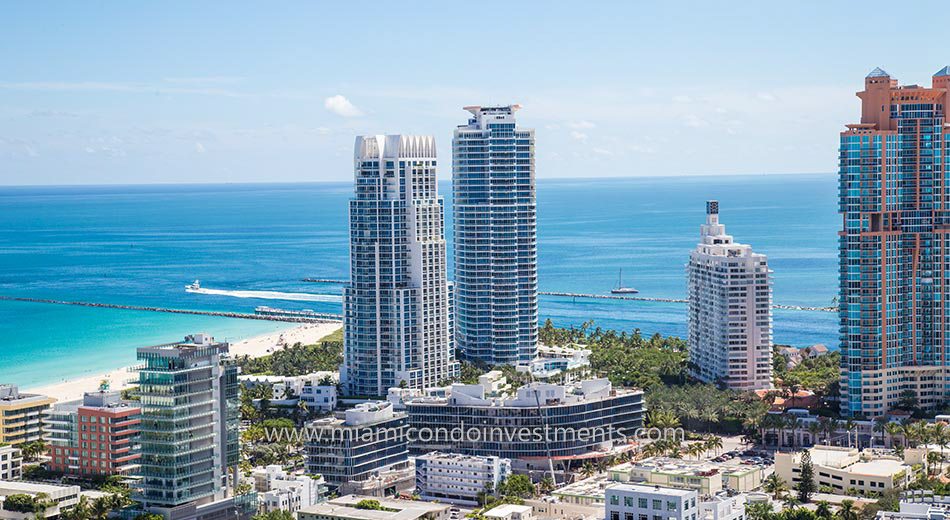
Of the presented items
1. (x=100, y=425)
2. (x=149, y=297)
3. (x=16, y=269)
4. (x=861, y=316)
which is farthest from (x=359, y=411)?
(x=16, y=269)

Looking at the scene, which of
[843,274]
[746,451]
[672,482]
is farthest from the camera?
[843,274]

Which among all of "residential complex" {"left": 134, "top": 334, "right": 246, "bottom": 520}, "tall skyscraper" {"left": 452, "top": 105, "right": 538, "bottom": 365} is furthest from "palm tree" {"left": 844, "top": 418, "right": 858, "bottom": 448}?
"residential complex" {"left": 134, "top": 334, "right": 246, "bottom": 520}

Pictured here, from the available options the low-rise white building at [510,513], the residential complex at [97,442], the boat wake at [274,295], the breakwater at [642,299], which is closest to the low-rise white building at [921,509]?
the low-rise white building at [510,513]

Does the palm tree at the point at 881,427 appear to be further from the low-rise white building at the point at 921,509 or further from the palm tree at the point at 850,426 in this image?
the low-rise white building at the point at 921,509

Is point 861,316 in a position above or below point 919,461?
above

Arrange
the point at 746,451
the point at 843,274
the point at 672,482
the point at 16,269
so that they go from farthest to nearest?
the point at 16,269
the point at 843,274
the point at 746,451
the point at 672,482

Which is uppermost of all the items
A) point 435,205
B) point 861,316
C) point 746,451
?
point 435,205

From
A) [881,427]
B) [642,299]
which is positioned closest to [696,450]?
[881,427]

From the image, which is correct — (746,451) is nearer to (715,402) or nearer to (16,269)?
(715,402)
